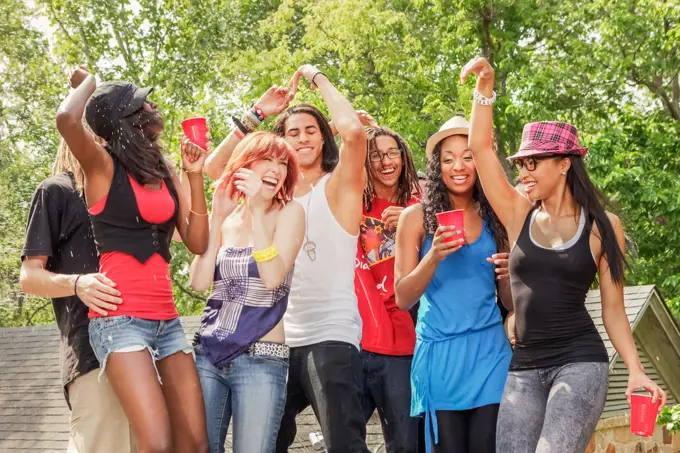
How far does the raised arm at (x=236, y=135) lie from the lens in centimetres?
548

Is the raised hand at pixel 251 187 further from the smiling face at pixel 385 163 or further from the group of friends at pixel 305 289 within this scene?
the smiling face at pixel 385 163

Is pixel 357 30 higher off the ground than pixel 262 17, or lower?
lower

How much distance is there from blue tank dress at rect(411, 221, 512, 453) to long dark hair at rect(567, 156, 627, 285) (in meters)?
0.57

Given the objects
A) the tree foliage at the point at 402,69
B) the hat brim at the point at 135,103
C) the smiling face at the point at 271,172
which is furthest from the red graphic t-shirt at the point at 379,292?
the tree foliage at the point at 402,69

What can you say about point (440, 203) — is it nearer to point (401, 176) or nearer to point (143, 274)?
point (401, 176)

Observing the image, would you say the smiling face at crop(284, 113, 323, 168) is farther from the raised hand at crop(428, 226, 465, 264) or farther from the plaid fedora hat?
the plaid fedora hat

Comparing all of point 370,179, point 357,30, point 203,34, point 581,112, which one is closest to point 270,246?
point 370,179

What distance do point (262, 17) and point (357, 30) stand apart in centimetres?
858

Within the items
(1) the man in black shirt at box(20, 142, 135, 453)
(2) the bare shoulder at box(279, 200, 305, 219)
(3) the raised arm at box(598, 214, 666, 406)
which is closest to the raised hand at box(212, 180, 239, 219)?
(2) the bare shoulder at box(279, 200, 305, 219)

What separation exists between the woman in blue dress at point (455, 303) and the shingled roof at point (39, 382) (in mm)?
6510

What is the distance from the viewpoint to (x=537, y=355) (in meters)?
4.42

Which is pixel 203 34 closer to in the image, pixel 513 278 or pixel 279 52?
pixel 279 52

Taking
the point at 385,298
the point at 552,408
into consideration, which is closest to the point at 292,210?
the point at 385,298

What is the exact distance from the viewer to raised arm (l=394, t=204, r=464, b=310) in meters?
4.59
